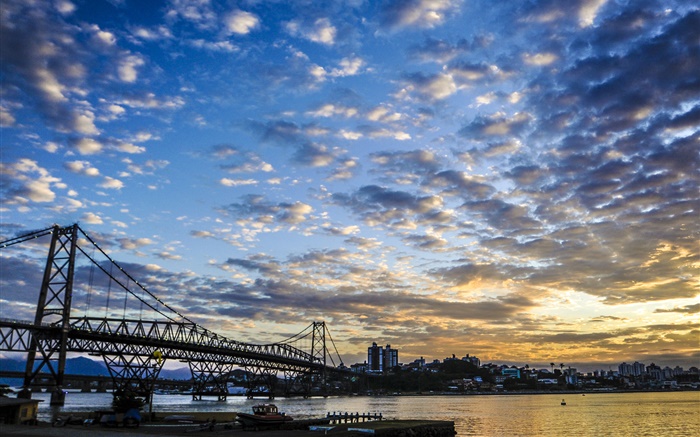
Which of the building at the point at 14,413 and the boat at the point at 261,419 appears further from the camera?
the boat at the point at 261,419

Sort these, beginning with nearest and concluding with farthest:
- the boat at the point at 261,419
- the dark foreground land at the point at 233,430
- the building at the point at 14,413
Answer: the dark foreground land at the point at 233,430
the building at the point at 14,413
the boat at the point at 261,419

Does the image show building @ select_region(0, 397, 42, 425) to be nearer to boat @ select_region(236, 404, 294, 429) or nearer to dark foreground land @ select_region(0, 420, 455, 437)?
dark foreground land @ select_region(0, 420, 455, 437)

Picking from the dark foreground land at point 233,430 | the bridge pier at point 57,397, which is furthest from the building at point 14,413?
the bridge pier at point 57,397

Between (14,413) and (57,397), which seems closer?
(14,413)

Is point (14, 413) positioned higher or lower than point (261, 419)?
higher

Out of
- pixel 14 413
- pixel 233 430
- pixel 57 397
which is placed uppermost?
pixel 14 413

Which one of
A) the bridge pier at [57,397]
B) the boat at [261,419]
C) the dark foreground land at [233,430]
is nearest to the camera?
the dark foreground land at [233,430]

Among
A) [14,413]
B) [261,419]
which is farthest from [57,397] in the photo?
[261,419]

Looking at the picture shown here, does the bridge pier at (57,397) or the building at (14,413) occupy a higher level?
the building at (14,413)

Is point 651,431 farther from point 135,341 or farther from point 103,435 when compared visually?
point 135,341

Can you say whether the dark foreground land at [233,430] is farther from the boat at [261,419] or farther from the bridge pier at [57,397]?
the bridge pier at [57,397]

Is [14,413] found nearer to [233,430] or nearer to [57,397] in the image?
[233,430]

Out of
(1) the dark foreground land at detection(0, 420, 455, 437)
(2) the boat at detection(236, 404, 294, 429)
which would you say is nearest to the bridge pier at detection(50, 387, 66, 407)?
(1) the dark foreground land at detection(0, 420, 455, 437)

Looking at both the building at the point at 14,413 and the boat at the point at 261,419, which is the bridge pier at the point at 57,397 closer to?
the boat at the point at 261,419
